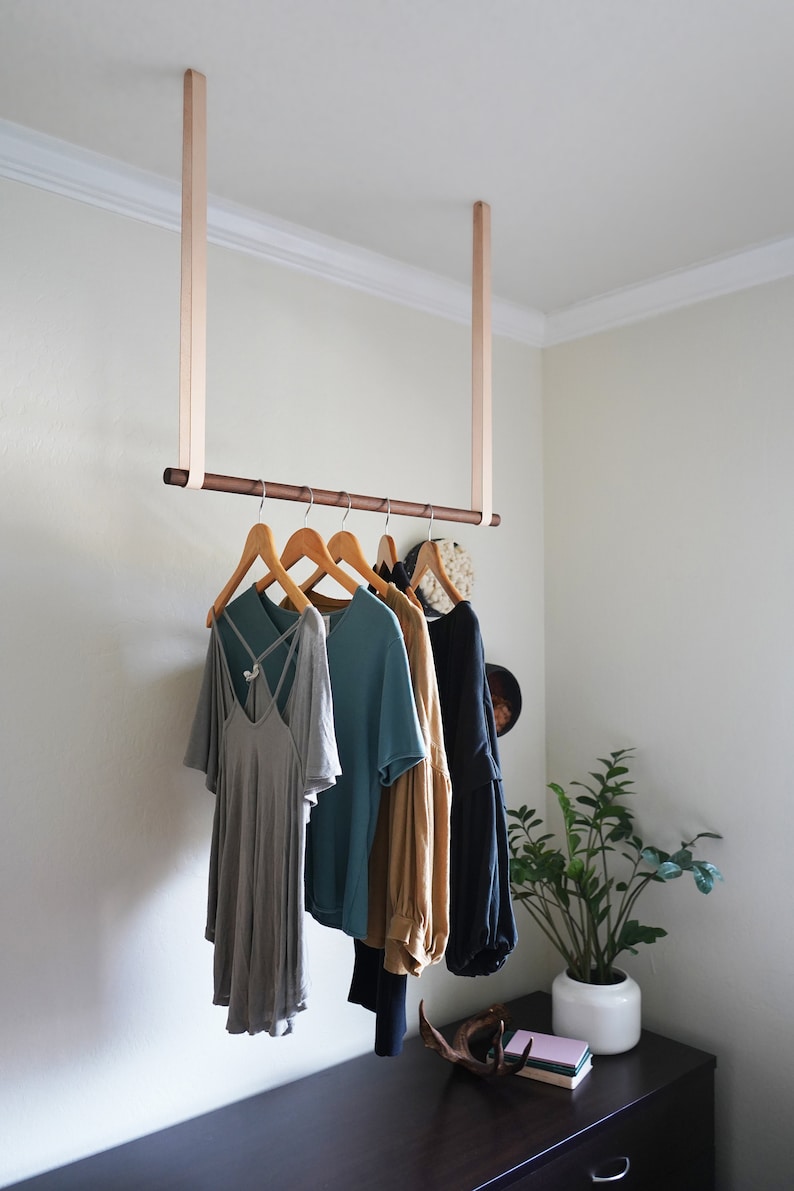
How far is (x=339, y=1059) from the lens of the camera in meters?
2.13

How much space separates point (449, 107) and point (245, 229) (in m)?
0.59

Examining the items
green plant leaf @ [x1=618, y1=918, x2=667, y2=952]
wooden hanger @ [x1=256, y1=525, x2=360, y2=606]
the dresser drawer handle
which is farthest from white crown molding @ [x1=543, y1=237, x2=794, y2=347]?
the dresser drawer handle

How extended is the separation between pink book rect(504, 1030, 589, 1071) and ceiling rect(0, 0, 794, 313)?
1.86m

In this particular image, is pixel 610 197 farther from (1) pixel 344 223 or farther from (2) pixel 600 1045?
(2) pixel 600 1045

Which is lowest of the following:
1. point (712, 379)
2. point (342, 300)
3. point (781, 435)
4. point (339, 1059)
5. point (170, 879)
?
point (339, 1059)

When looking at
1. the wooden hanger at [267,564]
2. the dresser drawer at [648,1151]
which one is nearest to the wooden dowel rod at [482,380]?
the wooden hanger at [267,564]

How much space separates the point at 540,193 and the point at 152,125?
787 mm

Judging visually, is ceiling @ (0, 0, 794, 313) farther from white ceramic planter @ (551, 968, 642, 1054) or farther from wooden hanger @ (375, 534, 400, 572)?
white ceramic planter @ (551, 968, 642, 1054)

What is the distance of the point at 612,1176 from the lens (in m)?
1.91

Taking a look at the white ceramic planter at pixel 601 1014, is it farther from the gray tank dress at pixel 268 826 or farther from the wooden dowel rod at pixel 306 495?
the wooden dowel rod at pixel 306 495

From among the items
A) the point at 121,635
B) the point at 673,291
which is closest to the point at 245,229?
the point at 121,635

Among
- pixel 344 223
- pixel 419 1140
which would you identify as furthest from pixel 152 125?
pixel 419 1140

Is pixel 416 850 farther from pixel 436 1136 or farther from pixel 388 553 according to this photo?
pixel 436 1136

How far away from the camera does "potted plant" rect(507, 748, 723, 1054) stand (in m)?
2.16
